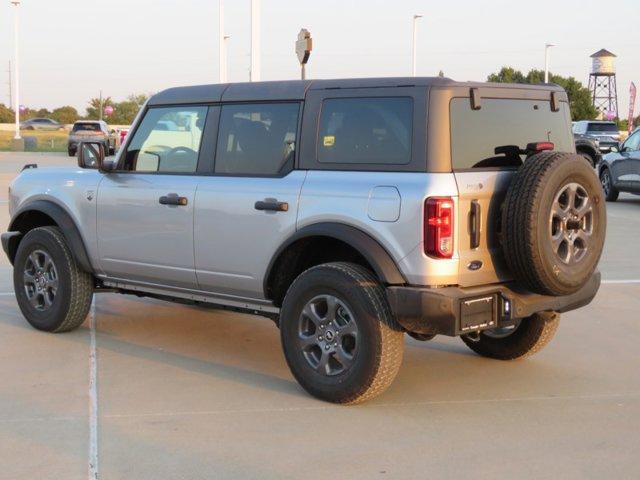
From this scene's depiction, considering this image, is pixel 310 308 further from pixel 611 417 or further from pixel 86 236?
pixel 86 236

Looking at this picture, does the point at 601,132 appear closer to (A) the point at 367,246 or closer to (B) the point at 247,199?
(B) the point at 247,199

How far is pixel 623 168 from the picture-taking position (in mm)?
18703

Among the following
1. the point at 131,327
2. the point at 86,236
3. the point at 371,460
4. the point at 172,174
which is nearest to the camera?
the point at 371,460

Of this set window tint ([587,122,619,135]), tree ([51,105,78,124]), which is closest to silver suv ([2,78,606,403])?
window tint ([587,122,619,135])

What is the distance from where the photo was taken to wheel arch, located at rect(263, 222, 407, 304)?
5.18m

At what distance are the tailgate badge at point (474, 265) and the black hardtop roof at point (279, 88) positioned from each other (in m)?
1.01

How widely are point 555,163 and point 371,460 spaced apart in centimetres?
194

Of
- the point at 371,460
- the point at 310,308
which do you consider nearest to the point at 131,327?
the point at 310,308

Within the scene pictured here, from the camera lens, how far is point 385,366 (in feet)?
17.3

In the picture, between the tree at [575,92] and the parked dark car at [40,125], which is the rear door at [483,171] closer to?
the tree at [575,92]

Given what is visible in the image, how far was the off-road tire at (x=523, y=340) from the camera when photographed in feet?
20.6

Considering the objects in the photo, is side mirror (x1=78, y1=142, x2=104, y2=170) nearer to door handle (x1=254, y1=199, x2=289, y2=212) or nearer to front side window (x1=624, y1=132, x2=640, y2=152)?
door handle (x1=254, y1=199, x2=289, y2=212)

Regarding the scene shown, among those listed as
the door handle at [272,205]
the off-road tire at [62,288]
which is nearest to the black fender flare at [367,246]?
the door handle at [272,205]

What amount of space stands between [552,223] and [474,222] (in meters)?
0.46
